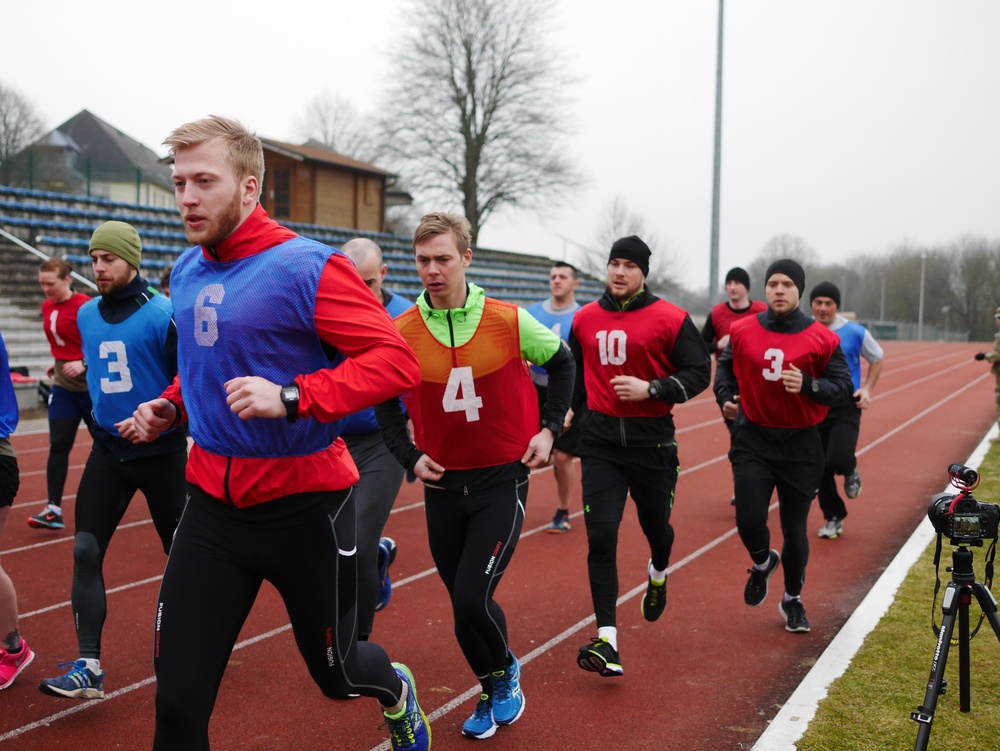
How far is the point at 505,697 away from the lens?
427 centimetres

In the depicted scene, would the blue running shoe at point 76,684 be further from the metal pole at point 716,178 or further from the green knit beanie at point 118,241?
the metal pole at point 716,178

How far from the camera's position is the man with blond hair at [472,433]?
416 cm

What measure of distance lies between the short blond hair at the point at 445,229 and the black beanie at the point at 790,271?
227cm

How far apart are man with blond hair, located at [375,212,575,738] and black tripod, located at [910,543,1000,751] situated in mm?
1695

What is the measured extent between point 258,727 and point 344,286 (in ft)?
8.00

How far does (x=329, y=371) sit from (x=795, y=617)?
403 centimetres

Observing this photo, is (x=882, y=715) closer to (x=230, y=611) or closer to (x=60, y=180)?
(x=230, y=611)

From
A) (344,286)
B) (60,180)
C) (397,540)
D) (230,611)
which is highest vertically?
(60,180)

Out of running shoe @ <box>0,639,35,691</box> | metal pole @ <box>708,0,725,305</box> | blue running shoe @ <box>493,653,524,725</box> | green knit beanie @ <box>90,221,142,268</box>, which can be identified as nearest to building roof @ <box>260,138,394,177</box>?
metal pole @ <box>708,0,725,305</box>

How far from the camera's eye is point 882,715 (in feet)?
14.1

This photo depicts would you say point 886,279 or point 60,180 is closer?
point 60,180

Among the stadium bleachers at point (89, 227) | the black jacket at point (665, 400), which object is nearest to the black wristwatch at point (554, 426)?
the black jacket at point (665, 400)

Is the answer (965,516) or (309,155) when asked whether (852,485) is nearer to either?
(965,516)

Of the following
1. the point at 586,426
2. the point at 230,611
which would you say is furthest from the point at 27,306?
the point at 230,611
